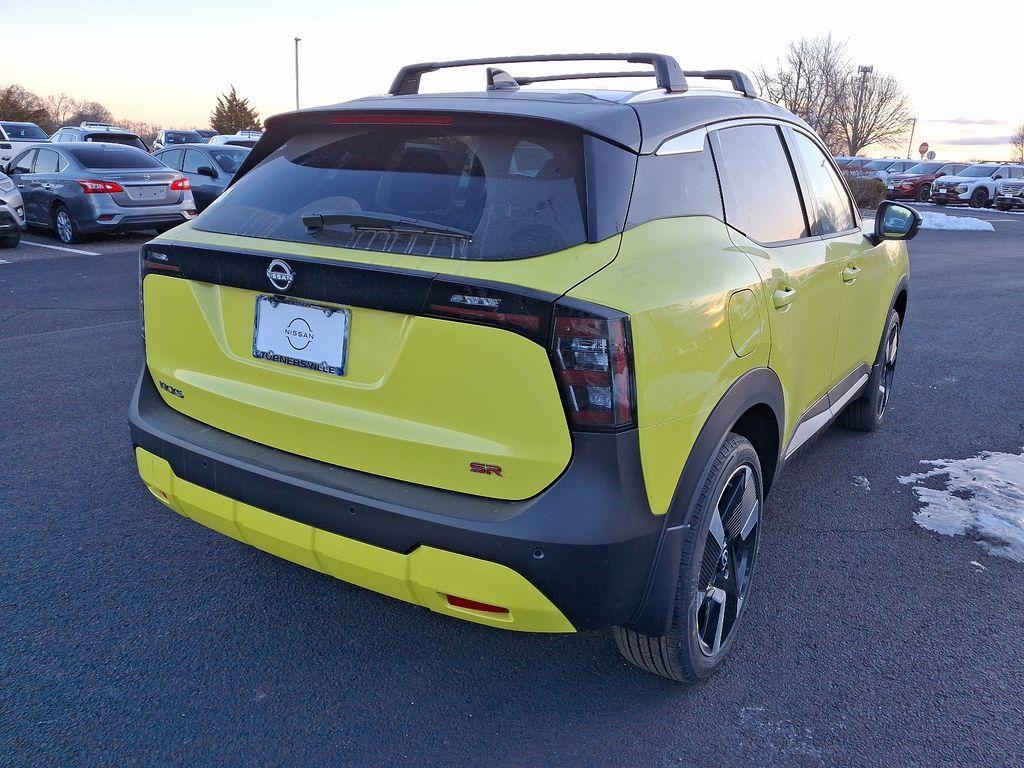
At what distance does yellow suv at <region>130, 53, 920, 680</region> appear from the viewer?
6.86ft

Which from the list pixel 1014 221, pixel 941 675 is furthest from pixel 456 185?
pixel 1014 221

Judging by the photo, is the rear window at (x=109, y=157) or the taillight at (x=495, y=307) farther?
the rear window at (x=109, y=157)

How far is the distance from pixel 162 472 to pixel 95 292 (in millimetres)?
7510

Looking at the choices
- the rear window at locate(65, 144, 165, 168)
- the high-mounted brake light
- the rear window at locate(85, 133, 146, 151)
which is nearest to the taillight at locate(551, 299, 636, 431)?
the high-mounted brake light

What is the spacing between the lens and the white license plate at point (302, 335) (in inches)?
90.3

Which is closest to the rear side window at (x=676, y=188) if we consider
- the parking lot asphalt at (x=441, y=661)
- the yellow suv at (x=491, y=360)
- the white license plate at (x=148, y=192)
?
the yellow suv at (x=491, y=360)

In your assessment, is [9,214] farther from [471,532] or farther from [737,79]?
[471,532]

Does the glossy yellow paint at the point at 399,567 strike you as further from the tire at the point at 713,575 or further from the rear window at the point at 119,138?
the rear window at the point at 119,138

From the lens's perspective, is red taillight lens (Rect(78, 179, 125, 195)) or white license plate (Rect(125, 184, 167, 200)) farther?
white license plate (Rect(125, 184, 167, 200))

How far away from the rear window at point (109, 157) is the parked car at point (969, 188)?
98.9ft

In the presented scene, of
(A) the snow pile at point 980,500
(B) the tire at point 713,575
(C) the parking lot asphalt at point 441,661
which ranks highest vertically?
(B) the tire at point 713,575

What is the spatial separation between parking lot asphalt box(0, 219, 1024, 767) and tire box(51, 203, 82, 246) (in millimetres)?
10293

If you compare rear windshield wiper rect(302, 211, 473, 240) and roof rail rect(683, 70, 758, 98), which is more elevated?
roof rail rect(683, 70, 758, 98)

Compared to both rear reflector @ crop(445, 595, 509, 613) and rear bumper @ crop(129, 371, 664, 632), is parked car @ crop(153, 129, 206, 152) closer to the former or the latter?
rear bumper @ crop(129, 371, 664, 632)
